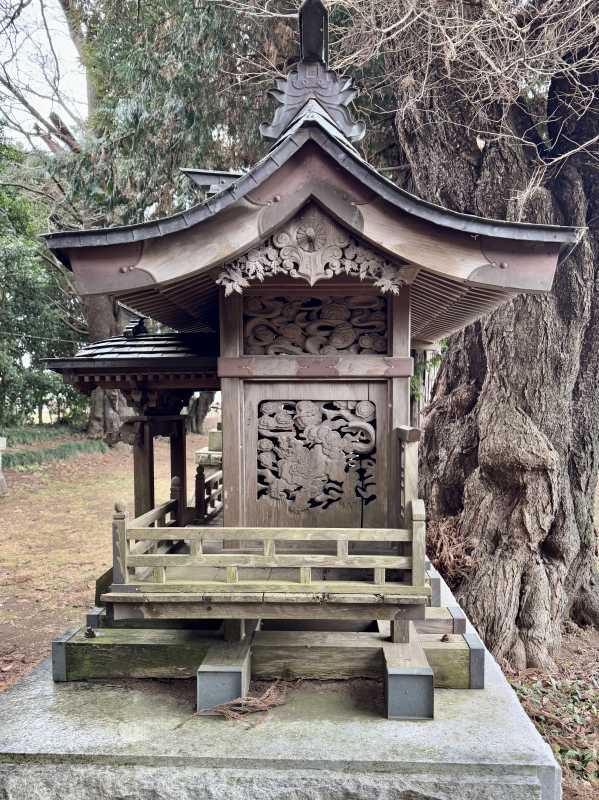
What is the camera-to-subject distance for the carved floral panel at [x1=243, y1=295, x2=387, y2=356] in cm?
380

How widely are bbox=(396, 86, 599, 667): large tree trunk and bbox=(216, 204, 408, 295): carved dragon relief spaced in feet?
12.1

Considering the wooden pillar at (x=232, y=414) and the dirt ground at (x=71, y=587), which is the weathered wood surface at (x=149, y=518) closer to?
the wooden pillar at (x=232, y=414)

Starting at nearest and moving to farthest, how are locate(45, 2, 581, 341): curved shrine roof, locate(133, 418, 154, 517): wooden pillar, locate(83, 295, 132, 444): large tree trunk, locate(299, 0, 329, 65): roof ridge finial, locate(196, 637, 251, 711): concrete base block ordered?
locate(45, 2, 581, 341): curved shrine roof < locate(196, 637, 251, 711): concrete base block < locate(299, 0, 329, 65): roof ridge finial < locate(133, 418, 154, 517): wooden pillar < locate(83, 295, 132, 444): large tree trunk

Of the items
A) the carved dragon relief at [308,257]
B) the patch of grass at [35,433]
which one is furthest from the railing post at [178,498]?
the patch of grass at [35,433]

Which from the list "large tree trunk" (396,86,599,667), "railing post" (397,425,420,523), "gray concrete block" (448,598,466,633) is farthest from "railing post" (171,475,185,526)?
"large tree trunk" (396,86,599,667)

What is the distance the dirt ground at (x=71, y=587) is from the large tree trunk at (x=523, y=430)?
17.1 inches

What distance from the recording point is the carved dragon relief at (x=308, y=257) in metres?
3.40

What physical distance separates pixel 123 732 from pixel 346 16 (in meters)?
8.49

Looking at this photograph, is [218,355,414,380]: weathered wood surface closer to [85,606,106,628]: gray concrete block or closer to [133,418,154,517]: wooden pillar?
[133,418,154,517]: wooden pillar

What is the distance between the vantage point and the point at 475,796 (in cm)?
303

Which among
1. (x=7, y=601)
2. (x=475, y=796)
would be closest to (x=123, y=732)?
(x=475, y=796)

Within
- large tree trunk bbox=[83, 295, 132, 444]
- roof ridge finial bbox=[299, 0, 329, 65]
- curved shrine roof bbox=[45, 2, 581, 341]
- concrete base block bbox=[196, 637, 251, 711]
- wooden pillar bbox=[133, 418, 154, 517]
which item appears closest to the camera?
curved shrine roof bbox=[45, 2, 581, 341]

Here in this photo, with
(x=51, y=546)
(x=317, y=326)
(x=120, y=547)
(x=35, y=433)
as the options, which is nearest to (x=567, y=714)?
(x=317, y=326)

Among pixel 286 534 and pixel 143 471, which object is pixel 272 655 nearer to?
pixel 286 534
